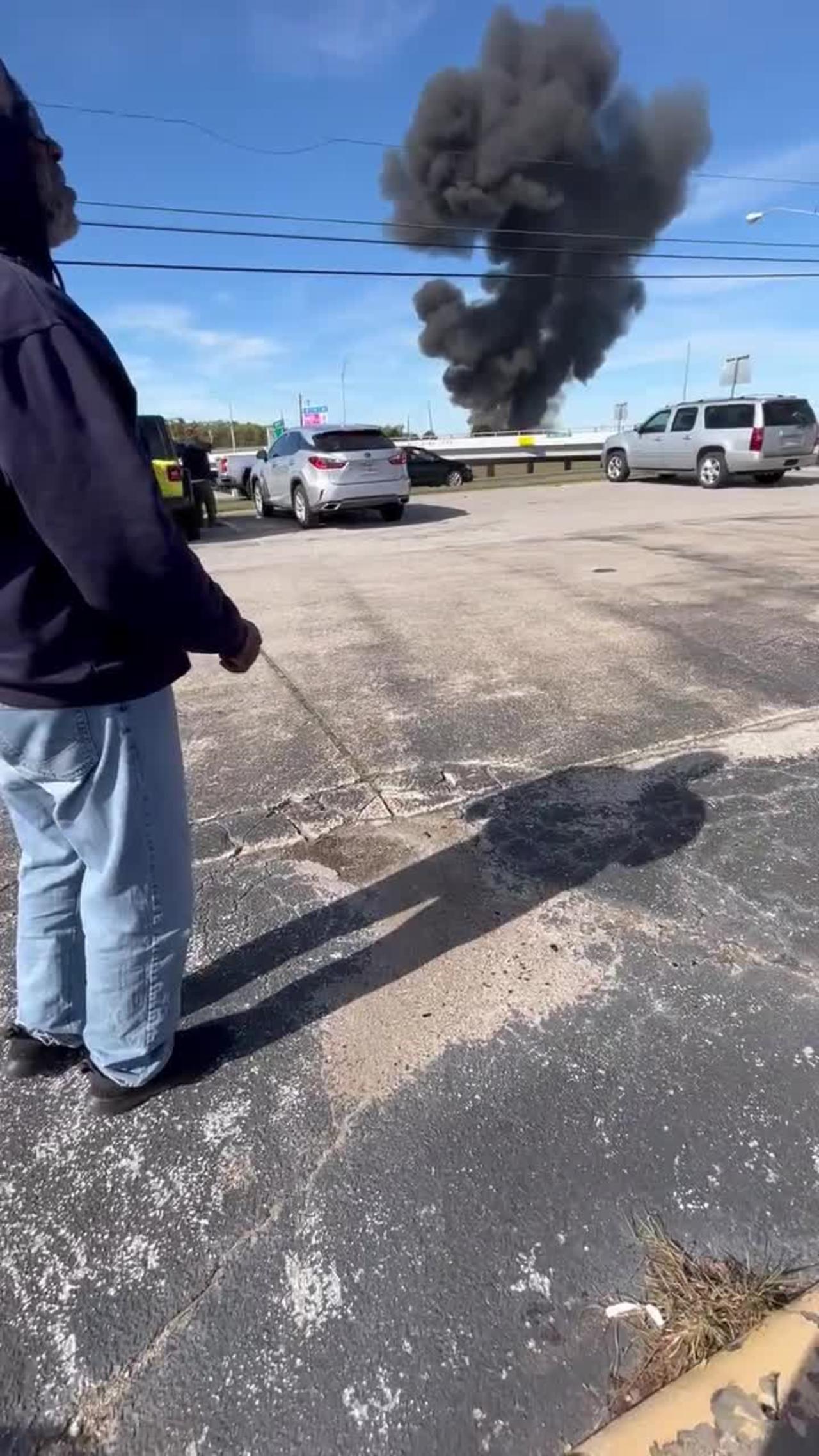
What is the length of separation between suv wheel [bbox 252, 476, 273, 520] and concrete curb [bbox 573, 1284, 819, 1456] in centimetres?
1540

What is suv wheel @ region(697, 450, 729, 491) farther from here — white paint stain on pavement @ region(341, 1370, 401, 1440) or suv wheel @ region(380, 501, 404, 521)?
white paint stain on pavement @ region(341, 1370, 401, 1440)

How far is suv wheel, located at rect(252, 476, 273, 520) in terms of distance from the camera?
15791 mm

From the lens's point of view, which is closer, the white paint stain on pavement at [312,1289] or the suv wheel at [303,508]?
the white paint stain on pavement at [312,1289]

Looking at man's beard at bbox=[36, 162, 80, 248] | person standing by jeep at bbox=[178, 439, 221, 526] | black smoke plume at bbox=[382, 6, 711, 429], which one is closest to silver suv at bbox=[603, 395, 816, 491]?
person standing by jeep at bbox=[178, 439, 221, 526]

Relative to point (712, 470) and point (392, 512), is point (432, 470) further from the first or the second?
point (392, 512)

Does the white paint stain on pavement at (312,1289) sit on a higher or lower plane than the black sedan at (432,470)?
lower

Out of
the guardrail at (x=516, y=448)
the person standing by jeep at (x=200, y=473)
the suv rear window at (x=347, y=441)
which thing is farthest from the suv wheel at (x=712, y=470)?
the guardrail at (x=516, y=448)

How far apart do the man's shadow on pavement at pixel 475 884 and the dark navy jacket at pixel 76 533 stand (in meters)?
1.02

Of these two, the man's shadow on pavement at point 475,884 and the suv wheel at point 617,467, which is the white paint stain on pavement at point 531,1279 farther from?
the suv wheel at point 617,467

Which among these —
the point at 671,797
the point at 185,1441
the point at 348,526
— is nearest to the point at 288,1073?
the point at 185,1441

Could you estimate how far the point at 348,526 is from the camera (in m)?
13.6

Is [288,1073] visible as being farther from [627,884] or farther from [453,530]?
[453,530]

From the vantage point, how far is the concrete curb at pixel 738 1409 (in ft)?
3.85

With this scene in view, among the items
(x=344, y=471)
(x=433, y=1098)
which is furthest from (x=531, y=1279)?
(x=344, y=471)
